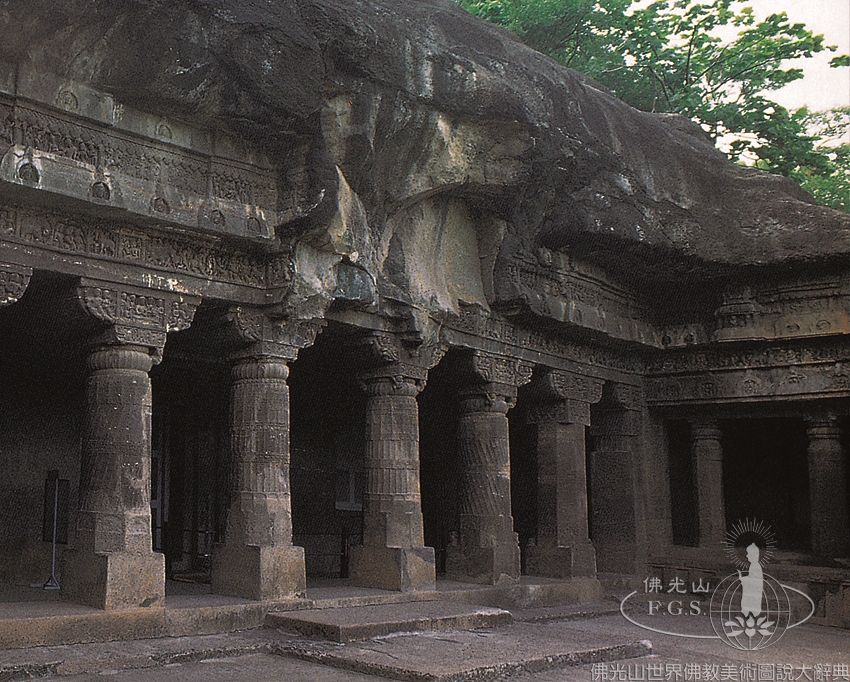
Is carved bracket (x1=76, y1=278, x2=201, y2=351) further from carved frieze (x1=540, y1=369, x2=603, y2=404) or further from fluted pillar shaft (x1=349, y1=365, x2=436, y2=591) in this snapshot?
carved frieze (x1=540, y1=369, x2=603, y2=404)

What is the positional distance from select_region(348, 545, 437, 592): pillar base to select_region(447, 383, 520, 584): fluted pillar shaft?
1188 mm

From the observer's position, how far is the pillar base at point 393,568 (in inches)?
384

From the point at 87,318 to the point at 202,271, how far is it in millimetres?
1129

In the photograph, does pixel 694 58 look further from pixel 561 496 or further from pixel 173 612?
pixel 173 612

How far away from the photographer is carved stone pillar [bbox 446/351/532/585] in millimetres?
11195

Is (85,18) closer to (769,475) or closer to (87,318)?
(87,318)

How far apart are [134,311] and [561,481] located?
6.44m

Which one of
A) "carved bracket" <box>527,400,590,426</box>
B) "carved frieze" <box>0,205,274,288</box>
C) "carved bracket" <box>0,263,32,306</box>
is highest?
"carved frieze" <box>0,205,274,288</box>

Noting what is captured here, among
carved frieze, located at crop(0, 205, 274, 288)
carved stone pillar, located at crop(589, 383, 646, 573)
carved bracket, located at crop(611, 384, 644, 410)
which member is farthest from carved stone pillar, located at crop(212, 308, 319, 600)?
carved stone pillar, located at crop(589, 383, 646, 573)

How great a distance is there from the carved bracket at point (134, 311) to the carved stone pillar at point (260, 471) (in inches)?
25.5

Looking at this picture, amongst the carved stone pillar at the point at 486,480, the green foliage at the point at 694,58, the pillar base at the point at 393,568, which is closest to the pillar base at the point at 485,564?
the carved stone pillar at the point at 486,480

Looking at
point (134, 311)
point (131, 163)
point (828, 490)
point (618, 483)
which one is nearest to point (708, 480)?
point (618, 483)

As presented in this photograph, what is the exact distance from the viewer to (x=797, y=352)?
13.7m

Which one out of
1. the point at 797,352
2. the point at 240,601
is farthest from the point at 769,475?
the point at 240,601
